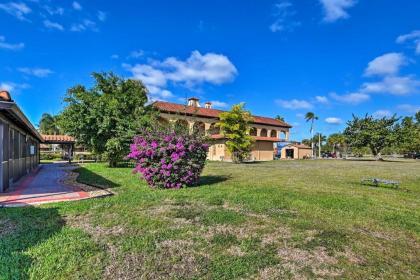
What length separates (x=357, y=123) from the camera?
44.6 m

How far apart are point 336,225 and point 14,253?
17.3ft

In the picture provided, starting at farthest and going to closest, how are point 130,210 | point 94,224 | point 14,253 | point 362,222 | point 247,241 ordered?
point 130,210, point 362,222, point 94,224, point 247,241, point 14,253

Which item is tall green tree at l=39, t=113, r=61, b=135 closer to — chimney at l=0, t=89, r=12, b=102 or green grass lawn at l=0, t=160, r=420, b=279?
chimney at l=0, t=89, r=12, b=102

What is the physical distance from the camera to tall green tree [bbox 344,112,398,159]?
136 ft

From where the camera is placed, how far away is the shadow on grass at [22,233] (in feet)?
11.2

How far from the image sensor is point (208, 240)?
4.43 meters

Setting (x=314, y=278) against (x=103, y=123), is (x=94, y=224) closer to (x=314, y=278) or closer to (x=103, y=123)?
(x=314, y=278)

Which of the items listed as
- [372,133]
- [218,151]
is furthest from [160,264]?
[372,133]

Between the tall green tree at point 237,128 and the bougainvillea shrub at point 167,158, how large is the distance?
65.2 ft

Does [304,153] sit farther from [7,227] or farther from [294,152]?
[7,227]

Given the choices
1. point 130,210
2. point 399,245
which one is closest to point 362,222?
point 399,245

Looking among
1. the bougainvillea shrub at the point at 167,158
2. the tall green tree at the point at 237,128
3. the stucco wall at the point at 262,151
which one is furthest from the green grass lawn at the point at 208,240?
the stucco wall at the point at 262,151

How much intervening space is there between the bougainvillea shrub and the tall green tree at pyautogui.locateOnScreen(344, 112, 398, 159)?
39.8 m

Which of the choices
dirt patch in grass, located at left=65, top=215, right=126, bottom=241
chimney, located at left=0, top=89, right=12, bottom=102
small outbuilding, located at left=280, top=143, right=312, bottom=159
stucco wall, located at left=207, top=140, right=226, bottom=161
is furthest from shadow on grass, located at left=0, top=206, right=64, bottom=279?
small outbuilding, located at left=280, top=143, right=312, bottom=159
